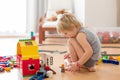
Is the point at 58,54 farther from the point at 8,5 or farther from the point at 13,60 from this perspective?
the point at 8,5

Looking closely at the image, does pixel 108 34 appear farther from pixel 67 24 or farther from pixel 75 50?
pixel 67 24

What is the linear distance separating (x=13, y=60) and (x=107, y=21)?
1.75 m

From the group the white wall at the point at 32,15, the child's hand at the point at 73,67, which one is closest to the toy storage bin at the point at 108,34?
the white wall at the point at 32,15

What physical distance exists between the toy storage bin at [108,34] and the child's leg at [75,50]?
129cm

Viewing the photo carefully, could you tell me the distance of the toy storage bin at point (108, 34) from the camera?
2.94 m

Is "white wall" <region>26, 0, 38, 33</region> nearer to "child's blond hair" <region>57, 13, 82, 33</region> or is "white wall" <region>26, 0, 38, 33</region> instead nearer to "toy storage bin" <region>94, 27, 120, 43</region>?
"toy storage bin" <region>94, 27, 120, 43</region>

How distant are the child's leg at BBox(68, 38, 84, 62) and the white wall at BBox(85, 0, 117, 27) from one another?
1595 mm

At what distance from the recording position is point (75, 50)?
5.57ft

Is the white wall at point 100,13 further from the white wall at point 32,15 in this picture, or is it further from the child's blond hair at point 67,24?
the child's blond hair at point 67,24

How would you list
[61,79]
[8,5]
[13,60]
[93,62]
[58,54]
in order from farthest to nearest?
[8,5] → [58,54] → [13,60] → [93,62] → [61,79]

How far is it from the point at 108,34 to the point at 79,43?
4.63 ft

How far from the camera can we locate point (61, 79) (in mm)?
1545

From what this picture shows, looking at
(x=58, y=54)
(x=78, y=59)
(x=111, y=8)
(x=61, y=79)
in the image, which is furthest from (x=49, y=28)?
(x=61, y=79)

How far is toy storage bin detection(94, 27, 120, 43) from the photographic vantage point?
2.94m
